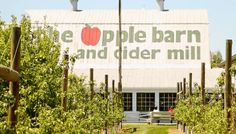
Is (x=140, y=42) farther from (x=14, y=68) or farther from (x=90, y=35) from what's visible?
(x=14, y=68)

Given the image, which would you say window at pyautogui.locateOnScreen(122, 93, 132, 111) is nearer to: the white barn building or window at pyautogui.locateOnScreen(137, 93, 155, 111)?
window at pyautogui.locateOnScreen(137, 93, 155, 111)

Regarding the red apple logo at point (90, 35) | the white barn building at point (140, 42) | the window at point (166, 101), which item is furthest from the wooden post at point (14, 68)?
the red apple logo at point (90, 35)

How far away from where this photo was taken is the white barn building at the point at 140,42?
56.2m

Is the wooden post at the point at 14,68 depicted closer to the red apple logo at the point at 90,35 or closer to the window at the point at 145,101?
the window at the point at 145,101

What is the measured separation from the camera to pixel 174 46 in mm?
60844

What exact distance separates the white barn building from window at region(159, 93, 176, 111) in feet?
4.74

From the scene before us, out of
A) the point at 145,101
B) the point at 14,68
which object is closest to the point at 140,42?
the point at 145,101

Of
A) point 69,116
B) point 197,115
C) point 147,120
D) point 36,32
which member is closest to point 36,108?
point 69,116

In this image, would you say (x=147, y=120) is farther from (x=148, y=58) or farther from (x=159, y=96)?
(x=148, y=58)

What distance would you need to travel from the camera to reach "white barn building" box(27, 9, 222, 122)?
184 ft

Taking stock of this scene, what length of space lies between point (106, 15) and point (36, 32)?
161 ft

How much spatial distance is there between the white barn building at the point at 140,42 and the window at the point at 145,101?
127 centimetres

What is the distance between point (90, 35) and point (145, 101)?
11.6m

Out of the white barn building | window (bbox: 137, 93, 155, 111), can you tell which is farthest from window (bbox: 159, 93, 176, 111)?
the white barn building
